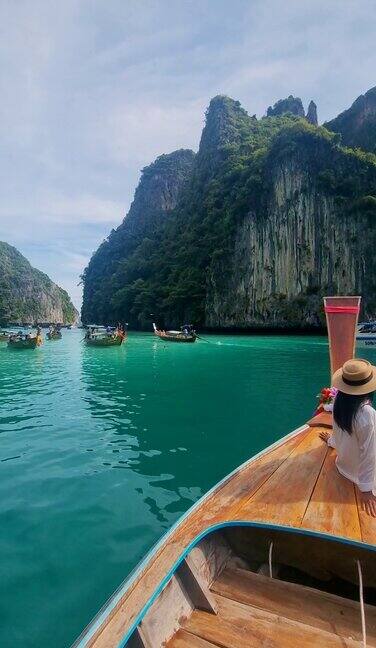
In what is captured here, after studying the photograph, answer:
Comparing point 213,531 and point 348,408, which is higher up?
point 348,408

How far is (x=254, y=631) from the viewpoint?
78.1 inches

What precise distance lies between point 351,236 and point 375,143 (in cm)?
2190

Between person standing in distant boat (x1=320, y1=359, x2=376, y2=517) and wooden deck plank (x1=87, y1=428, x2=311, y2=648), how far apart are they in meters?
0.73

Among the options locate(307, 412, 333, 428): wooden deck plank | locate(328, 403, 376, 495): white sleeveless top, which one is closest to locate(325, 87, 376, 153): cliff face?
locate(307, 412, 333, 428): wooden deck plank

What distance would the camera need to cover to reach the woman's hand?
2732 millimetres

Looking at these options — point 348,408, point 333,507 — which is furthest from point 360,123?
point 333,507

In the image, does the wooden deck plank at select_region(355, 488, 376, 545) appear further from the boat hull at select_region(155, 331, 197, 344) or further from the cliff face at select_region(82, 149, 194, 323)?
the cliff face at select_region(82, 149, 194, 323)

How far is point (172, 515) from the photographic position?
450 centimetres

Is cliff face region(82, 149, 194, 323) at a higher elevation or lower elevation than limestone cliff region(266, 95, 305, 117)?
lower

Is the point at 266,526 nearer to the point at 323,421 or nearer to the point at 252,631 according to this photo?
the point at 252,631

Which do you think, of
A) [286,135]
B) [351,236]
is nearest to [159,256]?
[286,135]

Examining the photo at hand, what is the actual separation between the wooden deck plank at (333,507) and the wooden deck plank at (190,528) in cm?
50

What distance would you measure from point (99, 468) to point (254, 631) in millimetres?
4431

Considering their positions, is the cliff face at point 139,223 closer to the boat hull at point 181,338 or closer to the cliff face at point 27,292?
the cliff face at point 27,292
